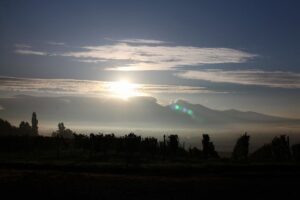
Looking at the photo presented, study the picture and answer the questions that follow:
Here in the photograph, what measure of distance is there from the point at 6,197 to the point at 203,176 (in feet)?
58.4

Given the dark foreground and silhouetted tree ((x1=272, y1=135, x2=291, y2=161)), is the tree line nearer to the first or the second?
silhouetted tree ((x1=272, y1=135, x2=291, y2=161))

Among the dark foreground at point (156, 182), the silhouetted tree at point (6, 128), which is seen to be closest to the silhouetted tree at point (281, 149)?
the dark foreground at point (156, 182)

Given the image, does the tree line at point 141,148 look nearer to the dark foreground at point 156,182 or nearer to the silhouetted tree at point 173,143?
the silhouetted tree at point 173,143

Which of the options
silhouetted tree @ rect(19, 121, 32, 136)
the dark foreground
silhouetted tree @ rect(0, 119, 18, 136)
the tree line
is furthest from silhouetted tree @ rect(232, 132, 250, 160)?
silhouetted tree @ rect(19, 121, 32, 136)

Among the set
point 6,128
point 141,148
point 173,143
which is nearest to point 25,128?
point 6,128

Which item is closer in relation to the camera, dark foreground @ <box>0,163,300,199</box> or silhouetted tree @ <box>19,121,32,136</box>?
dark foreground @ <box>0,163,300,199</box>

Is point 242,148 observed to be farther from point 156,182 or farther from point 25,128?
point 25,128

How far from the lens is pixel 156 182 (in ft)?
109

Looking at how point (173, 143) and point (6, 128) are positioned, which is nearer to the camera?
point (173, 143)

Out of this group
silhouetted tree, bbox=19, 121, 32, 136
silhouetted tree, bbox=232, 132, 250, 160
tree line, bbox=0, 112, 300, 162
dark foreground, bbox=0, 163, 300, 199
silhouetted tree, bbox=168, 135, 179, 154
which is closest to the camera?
dark foreground, bbox=0, 163, 300, 199

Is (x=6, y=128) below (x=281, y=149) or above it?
above

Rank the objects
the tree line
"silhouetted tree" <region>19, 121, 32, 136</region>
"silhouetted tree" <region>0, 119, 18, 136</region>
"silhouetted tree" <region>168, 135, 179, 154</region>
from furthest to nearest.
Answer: "silhouetted tree" <region>19, 121, 32, 136</region>
"silhouetted tree" <region>0, 119, 18, 136</region>
"silhouetted tree" <region>168, 135, 179, 154</region>
the tree line

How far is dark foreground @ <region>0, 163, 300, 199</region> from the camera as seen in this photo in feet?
93.6

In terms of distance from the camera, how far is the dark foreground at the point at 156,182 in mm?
28516
